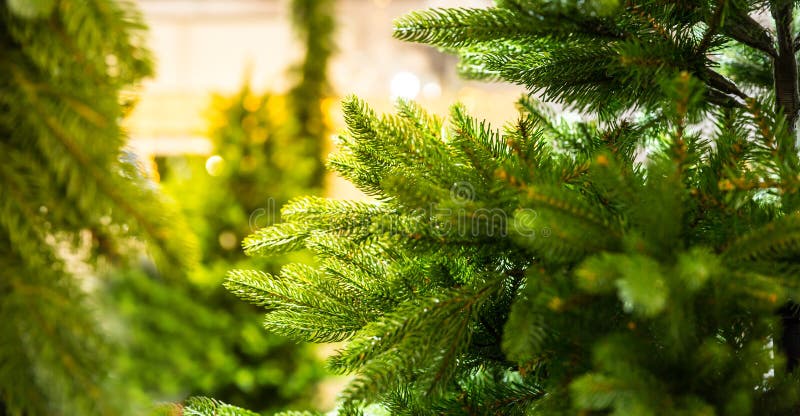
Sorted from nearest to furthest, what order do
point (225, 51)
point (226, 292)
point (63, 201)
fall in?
point (63, 201)
point (226, 292)
point (225, 51)

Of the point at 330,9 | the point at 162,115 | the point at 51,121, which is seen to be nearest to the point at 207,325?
the point at 330,9

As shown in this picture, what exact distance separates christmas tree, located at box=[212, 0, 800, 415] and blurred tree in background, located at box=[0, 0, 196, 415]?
133 millimetres

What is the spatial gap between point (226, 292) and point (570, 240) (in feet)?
4.77

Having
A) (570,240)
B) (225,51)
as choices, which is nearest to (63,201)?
(570,240)

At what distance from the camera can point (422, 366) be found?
1.23 feet

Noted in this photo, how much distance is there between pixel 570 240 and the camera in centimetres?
34

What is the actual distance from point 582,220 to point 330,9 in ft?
6.90

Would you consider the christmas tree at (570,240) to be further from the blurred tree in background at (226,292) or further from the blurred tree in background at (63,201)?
the blurred tree in background at (226,292)

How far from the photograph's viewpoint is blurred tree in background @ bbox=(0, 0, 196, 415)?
1.00 feet

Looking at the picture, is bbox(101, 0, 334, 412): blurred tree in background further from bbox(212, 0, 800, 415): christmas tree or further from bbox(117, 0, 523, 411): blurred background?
bbox(212, 0, 800, 415): christmas tree

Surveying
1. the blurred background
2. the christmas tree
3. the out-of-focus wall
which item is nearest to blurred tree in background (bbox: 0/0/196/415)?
the christmas tree

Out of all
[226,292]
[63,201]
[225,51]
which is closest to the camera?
[63,201]

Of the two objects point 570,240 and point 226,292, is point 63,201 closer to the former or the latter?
point 570,240

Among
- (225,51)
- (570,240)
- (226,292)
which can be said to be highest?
(225,51)
